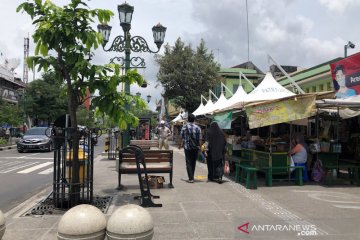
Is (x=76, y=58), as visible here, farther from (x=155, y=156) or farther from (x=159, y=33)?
(x=159, y=33)

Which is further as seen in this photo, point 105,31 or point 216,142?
point 105,31

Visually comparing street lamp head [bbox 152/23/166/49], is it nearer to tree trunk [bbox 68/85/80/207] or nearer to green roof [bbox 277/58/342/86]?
tree trunk [bbox 68/85/80/207]

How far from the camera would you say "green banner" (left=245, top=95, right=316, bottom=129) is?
9.99 meters

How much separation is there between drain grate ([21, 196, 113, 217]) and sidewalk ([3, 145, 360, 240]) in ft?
0.43

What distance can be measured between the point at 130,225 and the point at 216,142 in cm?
663

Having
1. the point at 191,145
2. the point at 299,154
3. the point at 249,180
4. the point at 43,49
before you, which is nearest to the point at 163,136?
the point at 191,145

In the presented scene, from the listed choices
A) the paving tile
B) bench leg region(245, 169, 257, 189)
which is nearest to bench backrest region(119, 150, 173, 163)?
bench leg region(245, 169, 257, 189)

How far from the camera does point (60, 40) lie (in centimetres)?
679

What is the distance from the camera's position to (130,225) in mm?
4312

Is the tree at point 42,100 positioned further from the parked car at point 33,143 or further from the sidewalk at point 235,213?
the sidewalk at point 235,213

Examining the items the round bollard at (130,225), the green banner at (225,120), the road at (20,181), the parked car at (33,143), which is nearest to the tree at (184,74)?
the parked car at (33,143)

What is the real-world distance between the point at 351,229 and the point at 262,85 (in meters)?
8.15

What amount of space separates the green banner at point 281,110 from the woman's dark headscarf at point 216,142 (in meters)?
0.99

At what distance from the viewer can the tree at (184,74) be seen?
3303 cm
